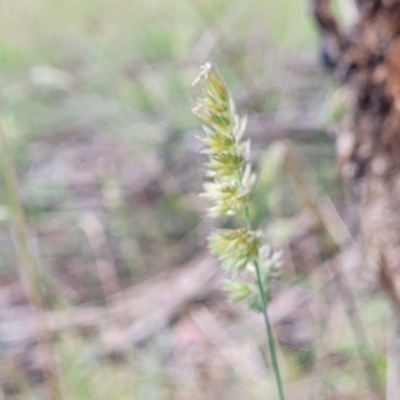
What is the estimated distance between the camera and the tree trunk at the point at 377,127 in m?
0.76

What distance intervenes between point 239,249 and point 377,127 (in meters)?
0.43

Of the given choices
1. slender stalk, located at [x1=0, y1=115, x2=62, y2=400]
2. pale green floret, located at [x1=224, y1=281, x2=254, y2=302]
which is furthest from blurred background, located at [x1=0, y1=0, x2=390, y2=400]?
pale green floret, located at [x1=224, y1=281, x2=254, y2=302]

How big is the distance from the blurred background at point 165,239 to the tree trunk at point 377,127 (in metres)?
0.05

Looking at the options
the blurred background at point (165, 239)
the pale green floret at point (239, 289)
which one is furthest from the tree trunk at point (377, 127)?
the pale green floret at point (239, 289)

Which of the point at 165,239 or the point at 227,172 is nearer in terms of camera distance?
the point at 227,172

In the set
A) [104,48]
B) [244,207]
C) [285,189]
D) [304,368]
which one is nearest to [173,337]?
[304,368]

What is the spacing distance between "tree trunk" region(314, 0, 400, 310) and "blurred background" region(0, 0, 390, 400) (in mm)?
49

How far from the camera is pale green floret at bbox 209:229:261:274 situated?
45 centimetres

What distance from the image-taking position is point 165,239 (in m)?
1.57

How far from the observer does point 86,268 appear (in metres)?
1.52

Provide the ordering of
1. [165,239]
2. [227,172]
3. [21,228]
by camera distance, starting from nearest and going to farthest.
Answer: [227,172], [21,228], [165,239]

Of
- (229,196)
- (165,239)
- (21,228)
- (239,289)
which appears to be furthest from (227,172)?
(165,239)

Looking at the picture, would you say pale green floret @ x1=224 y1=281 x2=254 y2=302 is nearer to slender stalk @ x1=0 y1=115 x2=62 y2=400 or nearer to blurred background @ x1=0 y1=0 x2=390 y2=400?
blurred background @ x1=0 y1=0 x2=390 y2=400

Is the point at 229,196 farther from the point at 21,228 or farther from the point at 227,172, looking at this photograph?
the point at 21,228
